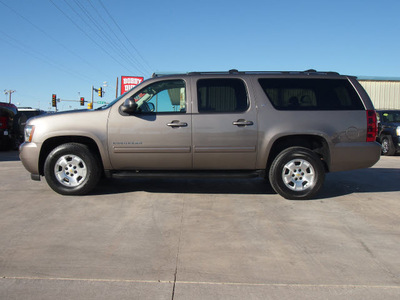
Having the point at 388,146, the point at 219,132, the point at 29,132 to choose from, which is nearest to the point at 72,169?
the point at 29,132

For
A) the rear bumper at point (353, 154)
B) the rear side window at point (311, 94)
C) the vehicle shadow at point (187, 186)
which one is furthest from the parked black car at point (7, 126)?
the rear bumper at point (353, 154)

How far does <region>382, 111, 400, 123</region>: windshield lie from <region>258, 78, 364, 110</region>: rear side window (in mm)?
9130

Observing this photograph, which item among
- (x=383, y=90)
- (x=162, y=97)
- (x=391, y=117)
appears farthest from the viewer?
(x=383, y=90)

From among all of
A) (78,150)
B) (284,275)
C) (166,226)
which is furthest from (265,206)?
(78,150)

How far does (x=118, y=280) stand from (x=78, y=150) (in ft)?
9.31

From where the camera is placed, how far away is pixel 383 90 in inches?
893

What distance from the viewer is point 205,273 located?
2.86 meters

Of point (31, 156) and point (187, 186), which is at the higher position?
point (31, 156)

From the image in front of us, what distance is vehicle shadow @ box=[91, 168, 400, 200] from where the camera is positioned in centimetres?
561

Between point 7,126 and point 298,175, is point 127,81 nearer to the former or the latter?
point 7,126

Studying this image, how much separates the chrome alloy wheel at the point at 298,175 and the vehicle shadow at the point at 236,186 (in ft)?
1.36

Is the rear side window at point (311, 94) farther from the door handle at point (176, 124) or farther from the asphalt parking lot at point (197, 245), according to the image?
Answer: the asphalt parking lot at point (197, 245)

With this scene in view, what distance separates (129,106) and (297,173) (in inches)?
107

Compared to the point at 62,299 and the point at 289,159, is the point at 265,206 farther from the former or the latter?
the point at 62,299
